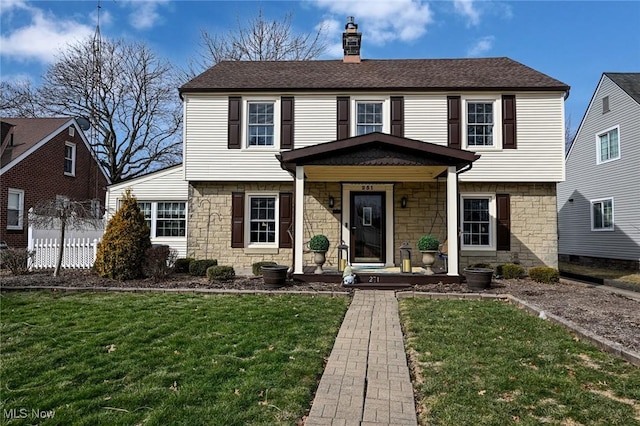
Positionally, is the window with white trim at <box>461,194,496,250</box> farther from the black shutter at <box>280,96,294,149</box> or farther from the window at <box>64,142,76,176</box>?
the window at <box>64,142,76,176</box>

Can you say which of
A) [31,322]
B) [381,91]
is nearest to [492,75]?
[381,91]

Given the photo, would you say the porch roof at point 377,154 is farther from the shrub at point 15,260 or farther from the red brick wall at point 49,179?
the red brick wall at point 49,179

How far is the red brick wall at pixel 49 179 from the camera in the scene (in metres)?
15.5

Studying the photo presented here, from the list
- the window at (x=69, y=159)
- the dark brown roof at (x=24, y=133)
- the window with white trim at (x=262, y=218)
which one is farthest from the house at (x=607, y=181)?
the window at (x=69, y=159)

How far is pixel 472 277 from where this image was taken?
9.18 meters

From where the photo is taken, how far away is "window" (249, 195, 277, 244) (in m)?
12.4

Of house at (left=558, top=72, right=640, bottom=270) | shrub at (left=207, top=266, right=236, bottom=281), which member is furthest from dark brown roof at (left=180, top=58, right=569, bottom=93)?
shrub at (left=207, top=266, right=236, bottom=281)

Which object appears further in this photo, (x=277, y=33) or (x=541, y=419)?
(x=277, y=33)

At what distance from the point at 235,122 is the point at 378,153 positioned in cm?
501

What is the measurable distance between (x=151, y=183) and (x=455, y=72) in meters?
11.0

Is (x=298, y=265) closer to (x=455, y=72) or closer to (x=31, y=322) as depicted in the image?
(x=31, y=322)

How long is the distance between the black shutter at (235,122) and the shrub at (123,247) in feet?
11.5

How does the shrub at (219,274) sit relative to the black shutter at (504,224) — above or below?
below

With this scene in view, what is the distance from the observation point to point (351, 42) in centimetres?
1481
